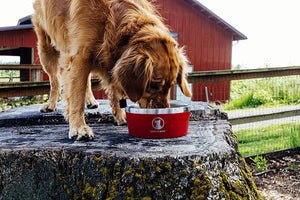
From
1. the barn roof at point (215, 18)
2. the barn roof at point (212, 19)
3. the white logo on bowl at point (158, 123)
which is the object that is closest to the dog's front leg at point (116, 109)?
the white logo on bowl at point (158, 123)

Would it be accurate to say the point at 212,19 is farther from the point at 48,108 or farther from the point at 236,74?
the point at 48,108

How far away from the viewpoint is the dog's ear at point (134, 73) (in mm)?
2240

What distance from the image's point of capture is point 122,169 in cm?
176

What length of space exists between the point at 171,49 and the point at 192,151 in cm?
99

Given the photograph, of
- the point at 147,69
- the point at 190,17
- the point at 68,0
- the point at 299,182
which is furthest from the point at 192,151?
the point at 190,17

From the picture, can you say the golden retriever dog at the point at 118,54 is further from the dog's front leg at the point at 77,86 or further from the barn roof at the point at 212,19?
the barn roof at the point at 212,19

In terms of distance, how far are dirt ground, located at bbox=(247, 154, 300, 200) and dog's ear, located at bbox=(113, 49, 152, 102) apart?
2.59m

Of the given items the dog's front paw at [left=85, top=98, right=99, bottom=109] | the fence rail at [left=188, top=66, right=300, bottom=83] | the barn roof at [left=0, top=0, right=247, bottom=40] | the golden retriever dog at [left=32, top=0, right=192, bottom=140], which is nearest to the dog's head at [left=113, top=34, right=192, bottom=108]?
the golden retriever dog at [left=32, top=0, right=192, bottom=140]

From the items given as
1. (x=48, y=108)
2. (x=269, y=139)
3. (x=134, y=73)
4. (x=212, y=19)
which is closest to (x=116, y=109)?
(x=134, y=73)

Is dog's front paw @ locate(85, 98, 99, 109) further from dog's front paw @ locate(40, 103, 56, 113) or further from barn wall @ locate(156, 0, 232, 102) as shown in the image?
barn wall @ locate(156, 0, 232, 102)

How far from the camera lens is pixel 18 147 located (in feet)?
6.70

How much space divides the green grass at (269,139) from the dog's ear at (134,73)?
11.9ft

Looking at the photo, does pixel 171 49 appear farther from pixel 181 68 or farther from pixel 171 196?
pixel 171 196

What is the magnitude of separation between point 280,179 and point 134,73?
10.7ft
